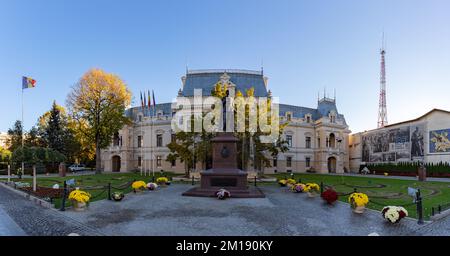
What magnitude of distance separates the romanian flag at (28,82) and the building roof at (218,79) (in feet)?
74.2

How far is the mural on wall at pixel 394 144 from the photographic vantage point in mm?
40469

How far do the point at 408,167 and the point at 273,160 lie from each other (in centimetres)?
2149

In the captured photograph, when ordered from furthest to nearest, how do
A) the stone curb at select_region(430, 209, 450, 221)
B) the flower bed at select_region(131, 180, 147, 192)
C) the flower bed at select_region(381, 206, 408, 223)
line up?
the flower bed at select_region(131, 180, 147, 192) → the stone curb at select_region(430, 209, 450, 221) → the flower bed at select_region(381, 206, 408, 223)

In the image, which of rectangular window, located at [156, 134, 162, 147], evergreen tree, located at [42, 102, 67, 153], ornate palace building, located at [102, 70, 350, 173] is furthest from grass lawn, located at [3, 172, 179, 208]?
evergreen tree, located at [42, 102, 67, 153]

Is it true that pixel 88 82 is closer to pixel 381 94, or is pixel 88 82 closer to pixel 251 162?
pixel 251 162

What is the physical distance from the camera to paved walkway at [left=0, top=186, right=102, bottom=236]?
28.4 ft

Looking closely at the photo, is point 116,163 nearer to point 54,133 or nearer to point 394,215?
point 54,133

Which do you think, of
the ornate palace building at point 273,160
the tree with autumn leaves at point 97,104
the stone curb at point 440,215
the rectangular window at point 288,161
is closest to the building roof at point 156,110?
the ornate palace building at point 273,160

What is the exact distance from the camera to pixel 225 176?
17.7 metres

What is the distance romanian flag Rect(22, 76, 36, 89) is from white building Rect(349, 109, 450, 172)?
53.3 metres

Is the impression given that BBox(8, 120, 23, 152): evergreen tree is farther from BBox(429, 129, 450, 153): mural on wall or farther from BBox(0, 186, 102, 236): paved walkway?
BBox(429, 129, 450, 153): mural on wall
